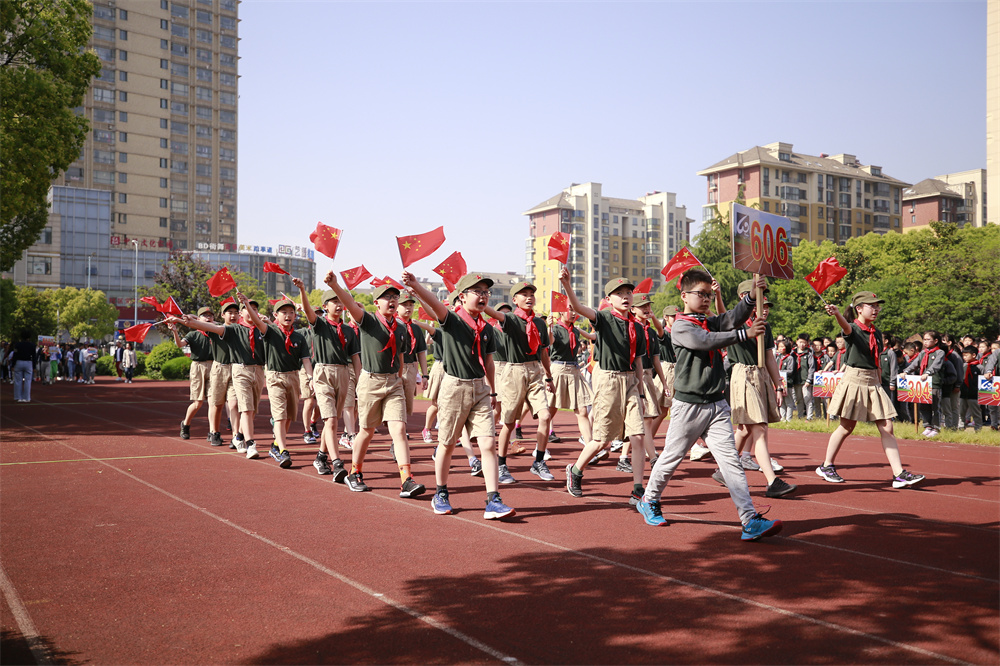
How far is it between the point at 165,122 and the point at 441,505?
340ft

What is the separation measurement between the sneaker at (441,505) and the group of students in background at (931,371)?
28.7 feet

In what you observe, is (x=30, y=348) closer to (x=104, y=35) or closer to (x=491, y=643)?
(x=491, y=643)

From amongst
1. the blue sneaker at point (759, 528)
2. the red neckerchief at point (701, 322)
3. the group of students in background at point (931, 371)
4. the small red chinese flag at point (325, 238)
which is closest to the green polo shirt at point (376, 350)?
the small red chinese flag at point (325, 238)

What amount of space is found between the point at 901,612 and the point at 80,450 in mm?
11714

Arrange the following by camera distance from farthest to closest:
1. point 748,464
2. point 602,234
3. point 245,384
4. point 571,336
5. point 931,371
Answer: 1. point 602,234
2. point 931,371
3. point 571,336
4. point 245,384
5. point 748,464

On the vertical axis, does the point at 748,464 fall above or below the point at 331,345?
below

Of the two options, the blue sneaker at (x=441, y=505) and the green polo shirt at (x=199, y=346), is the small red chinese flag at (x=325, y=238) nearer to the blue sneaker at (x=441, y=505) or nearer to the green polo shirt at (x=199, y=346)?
the blue sneaker at (x=441, y=505)

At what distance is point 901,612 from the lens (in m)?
4.92

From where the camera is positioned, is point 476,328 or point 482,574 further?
point 476,328

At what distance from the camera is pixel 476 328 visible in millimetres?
7879

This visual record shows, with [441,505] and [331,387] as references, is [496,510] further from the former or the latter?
[331,387]

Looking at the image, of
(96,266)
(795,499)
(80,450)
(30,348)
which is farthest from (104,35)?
(795,499)

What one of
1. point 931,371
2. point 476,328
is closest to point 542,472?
point 476,328

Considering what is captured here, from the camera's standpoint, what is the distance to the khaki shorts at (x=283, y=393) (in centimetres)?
1084
